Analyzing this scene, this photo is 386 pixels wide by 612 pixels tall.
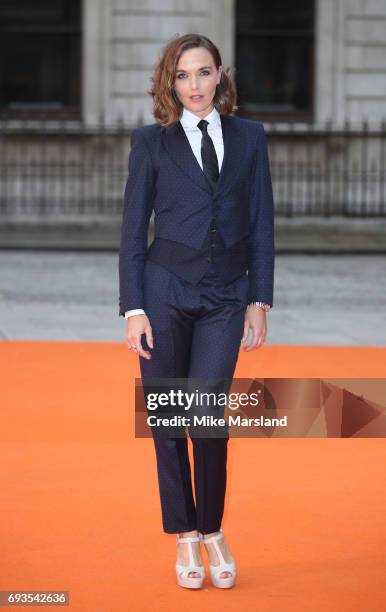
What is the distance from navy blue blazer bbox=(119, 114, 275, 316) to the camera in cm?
491

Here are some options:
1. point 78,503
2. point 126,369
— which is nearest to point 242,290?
point 78,503

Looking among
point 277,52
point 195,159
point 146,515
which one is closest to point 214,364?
point 195,159

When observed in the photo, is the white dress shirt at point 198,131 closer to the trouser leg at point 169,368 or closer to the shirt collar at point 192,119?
the shirt collar at point 192,119

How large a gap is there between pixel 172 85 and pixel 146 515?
191cm

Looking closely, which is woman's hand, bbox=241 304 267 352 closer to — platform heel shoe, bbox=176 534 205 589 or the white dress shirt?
the white dress shirt

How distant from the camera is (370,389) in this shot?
361 inches

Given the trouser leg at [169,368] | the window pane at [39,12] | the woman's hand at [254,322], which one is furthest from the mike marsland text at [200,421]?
the window pane at [39,12]

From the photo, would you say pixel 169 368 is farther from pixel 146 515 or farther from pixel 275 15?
pixel 275 15

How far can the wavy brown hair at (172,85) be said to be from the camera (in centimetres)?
488

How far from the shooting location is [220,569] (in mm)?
5023

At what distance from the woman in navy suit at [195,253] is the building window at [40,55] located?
19775 mm

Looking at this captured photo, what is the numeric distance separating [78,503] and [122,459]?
36.4 inches

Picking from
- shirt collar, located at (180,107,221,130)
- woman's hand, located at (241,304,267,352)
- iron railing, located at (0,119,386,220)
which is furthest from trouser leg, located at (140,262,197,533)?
iron railing, located at (0,119,386,220)

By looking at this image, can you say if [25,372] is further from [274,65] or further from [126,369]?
[274,65]
